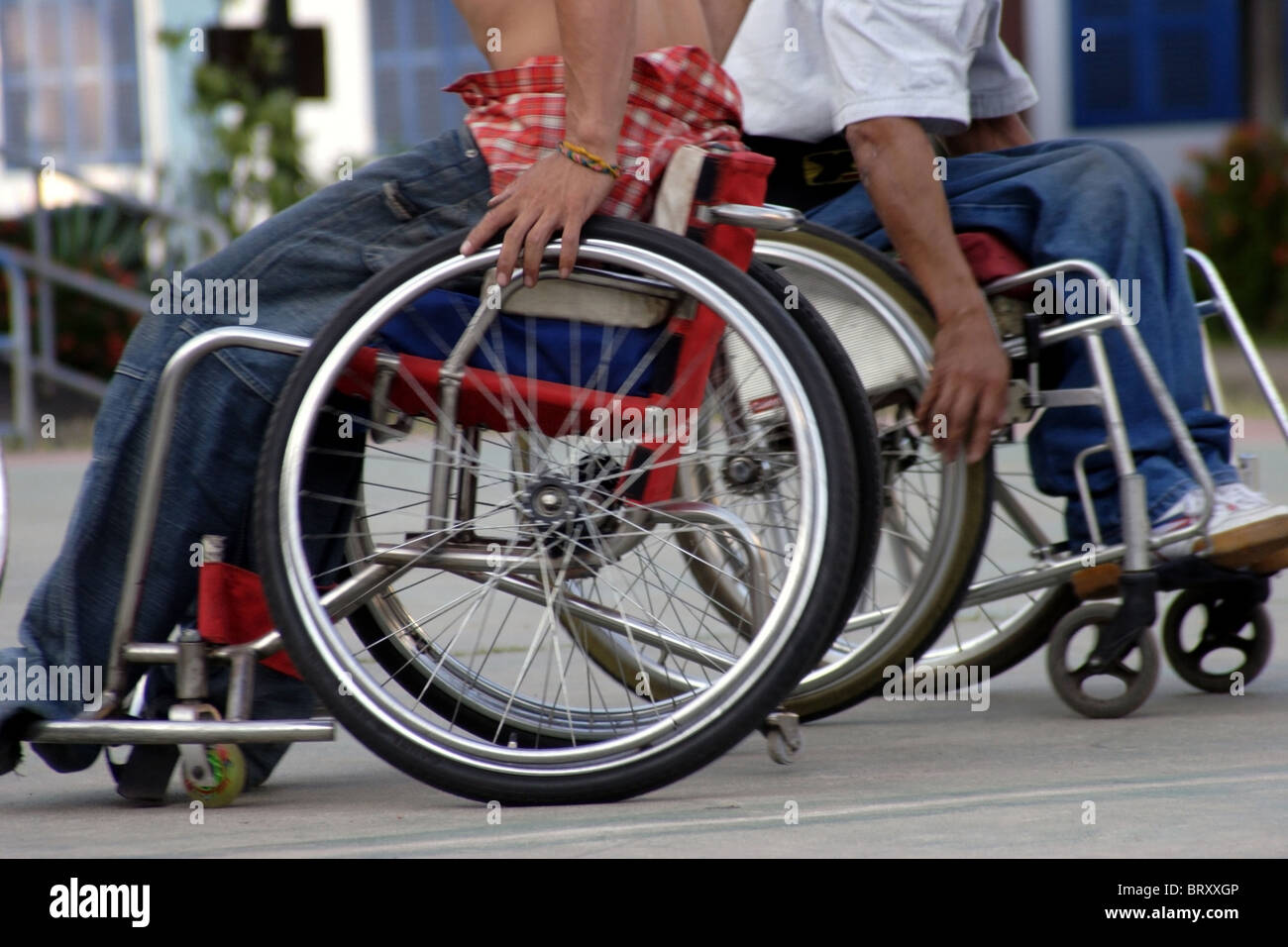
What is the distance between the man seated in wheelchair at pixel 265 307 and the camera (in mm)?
2516

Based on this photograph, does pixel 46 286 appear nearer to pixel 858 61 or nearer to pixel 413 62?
pixel 413 62

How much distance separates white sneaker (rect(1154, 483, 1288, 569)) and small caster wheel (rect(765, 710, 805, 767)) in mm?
758

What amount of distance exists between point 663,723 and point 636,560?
1.07ft

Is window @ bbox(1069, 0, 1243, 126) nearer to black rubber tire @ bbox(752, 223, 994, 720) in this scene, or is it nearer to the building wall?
the building wall

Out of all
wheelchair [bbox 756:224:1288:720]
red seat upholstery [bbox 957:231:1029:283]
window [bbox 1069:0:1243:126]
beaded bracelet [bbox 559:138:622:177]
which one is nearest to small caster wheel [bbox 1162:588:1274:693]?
wheelchair [bbox 756:224:1288:720]

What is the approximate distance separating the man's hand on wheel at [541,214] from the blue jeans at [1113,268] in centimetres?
87

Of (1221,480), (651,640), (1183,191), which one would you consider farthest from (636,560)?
(1183,191)

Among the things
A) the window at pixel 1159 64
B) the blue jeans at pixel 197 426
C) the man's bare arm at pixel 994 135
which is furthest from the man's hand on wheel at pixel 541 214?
the window at pixel 1159 64

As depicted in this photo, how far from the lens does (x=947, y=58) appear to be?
3.02m

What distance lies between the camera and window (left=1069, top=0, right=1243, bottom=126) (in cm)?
1521

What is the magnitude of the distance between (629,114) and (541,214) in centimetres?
27

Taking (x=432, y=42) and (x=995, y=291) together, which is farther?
(x=432, y=42)

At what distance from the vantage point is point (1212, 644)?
329 centimetres
